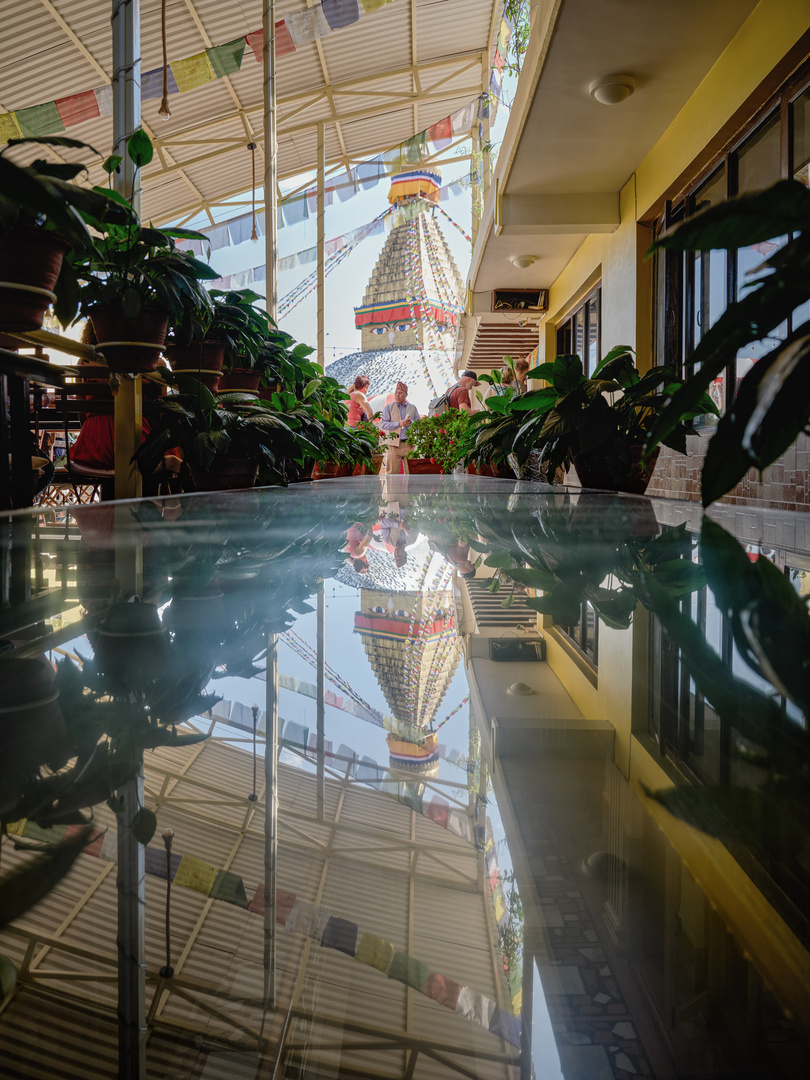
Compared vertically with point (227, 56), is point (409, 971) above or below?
below

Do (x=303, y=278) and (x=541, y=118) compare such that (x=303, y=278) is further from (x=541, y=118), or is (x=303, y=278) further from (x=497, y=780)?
(x=497, y=780)

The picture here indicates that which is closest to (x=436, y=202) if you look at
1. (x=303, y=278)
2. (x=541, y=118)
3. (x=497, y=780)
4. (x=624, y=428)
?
(x=303, y=278)

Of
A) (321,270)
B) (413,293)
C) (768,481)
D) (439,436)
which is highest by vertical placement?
(413,293)

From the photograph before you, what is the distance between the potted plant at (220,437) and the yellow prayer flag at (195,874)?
7.70 ft

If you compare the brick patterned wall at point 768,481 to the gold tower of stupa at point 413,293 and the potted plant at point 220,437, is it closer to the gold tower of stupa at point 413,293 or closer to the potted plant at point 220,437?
the potted plant at point 220,437

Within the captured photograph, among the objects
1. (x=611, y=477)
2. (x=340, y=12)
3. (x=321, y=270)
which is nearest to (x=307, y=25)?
(x=340, y=12)

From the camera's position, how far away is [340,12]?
6801mm

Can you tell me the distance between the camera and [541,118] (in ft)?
12.9

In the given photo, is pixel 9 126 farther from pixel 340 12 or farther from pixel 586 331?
pixel 586 331

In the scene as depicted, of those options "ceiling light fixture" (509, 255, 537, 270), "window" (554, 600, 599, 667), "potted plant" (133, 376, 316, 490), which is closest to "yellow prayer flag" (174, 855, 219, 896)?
"window" (554, 600, 599, 667)

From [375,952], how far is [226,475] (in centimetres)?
305

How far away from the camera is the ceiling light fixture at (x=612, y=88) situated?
139 inches

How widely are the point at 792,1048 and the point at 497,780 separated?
15 cm

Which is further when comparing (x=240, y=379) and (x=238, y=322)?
(x=240, y=379)
